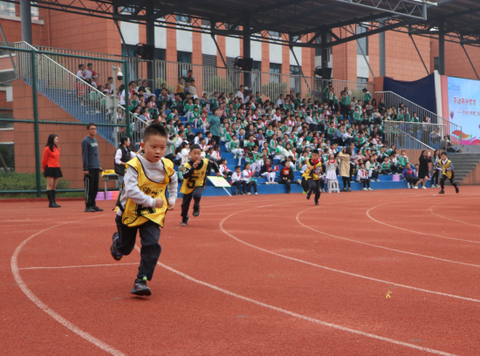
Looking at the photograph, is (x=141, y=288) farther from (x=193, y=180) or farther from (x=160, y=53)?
(x=160, y=53)

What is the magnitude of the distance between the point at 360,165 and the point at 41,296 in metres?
24.0

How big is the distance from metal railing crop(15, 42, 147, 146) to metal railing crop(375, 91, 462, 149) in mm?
19513

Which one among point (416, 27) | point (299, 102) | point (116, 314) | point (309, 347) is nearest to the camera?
point (309, 347)

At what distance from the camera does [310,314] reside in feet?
15.9

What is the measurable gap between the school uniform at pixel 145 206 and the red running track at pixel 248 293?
42 cm

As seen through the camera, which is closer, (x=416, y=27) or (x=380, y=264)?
(x=380, y=264)

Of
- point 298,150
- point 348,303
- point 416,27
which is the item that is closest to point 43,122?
point 298,150

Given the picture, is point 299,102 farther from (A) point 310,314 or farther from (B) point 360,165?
(A) point 310,314

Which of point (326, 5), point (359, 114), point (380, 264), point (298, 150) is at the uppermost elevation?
point (326, 5)

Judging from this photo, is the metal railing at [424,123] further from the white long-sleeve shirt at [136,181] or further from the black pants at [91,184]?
the white long-sleeve shirt at [136,181]

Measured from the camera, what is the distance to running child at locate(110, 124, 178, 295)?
5266mm

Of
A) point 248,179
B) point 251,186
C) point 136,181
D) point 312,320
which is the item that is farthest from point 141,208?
point 251,186

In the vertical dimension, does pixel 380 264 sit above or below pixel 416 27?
below

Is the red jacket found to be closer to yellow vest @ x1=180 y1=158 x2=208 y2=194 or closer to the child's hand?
yellow vest @ x1=180 y1=158 x2=208 y2=194
